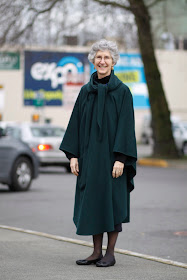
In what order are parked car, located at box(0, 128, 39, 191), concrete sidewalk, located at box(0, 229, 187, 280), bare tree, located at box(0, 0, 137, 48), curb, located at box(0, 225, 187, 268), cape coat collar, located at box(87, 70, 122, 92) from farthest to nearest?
bare tree, located at box(0, 0, 137, 48) < parked car, located at box(0, 128, 39, 191) < curb, located at box(0, 225, 187, 268) < cape coat collar, located at box(87, 70, 122, 92) < concrete sidewalk, located at box(0, 229, 187, 280)

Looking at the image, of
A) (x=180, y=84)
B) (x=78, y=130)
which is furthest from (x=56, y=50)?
(x=180, y=84)

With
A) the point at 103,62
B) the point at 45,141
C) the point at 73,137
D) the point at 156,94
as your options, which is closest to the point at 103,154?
the point at 73,137

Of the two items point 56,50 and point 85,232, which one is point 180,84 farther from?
point 85,232

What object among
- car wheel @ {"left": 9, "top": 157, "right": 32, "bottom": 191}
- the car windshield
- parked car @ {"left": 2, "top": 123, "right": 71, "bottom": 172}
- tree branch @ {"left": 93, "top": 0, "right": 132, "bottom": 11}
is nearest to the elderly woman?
car wheel @ {"left": 9, "top": 157, "right": 32, "bottom": 191}

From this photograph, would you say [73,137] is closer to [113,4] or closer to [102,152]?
[102,152]

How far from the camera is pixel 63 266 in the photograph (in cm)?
662

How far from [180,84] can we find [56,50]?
127 ft

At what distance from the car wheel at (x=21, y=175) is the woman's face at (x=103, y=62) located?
8.74 metres

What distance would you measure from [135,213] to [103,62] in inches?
202

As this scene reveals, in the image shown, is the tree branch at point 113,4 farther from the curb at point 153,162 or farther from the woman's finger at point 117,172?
the woman's finger at point 117,172

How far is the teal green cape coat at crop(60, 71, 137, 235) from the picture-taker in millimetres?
6445

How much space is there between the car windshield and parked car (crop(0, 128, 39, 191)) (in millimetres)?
6312

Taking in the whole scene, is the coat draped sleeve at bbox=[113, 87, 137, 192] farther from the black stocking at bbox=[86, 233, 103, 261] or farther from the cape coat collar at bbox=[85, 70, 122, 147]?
the black stocking at bbox=[86, 233, 103, 261]

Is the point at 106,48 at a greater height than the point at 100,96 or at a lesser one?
greater
